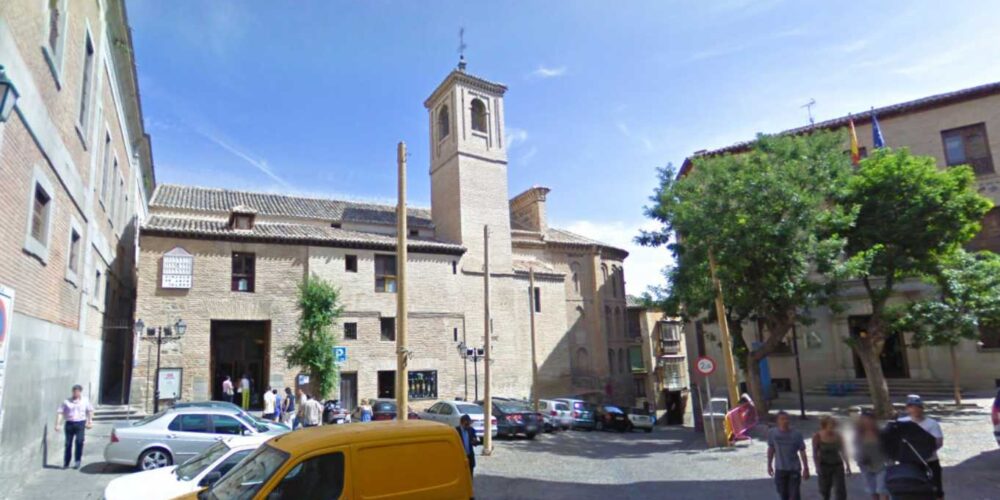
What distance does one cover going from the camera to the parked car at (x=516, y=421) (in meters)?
20.8

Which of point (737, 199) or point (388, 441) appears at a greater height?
point (737, 199)

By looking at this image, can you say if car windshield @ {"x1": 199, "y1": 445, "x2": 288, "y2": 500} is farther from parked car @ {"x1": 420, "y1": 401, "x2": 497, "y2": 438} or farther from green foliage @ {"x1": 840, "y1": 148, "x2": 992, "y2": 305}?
green foliage @ {"x1": 840, "y1": 148, "x2": 992, "y2": 305}

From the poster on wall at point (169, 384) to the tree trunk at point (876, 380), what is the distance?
24663 mm

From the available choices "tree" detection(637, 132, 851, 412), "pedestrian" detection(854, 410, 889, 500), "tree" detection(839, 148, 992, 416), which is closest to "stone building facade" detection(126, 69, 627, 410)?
"tree" detection(637, 132, 851, 412)

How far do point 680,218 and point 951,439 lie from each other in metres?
9.13

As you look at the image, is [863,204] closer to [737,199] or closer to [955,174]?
[955,174]

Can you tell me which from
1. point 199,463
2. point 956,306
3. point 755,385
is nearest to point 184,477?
point 199,463

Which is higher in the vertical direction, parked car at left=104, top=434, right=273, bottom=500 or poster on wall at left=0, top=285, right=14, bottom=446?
poster on wall at left=0, top=285, right=14, bottom=446

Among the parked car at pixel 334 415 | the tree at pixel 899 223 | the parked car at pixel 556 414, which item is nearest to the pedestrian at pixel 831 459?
the tree at pixel 899 223

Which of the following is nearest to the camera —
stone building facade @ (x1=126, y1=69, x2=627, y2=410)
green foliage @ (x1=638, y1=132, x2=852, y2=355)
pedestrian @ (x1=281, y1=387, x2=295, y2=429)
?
green foliage @ (x1=638, y1=132, x2=852, y2=355)

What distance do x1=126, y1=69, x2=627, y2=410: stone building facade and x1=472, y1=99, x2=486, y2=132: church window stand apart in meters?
0.09

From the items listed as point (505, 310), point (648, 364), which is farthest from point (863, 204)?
point (648, 364)

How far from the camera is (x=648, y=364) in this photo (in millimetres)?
44969

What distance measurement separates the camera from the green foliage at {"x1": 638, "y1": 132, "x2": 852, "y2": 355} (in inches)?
680
